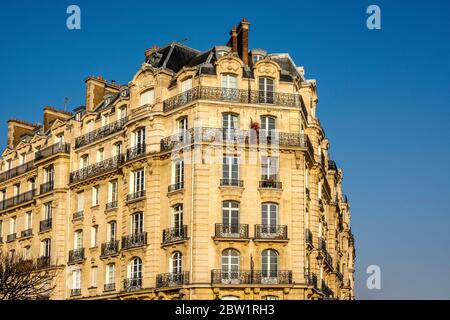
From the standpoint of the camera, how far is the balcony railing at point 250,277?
36344 mm

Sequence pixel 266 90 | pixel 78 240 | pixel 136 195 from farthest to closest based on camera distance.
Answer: pixel 78 240
pixel 136 195
pixel 266 90

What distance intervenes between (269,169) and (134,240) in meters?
8.02

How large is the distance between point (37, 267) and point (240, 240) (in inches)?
585

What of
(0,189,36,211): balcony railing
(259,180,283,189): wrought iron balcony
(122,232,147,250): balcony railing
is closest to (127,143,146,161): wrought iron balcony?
(122,232,147,250): balcony railing

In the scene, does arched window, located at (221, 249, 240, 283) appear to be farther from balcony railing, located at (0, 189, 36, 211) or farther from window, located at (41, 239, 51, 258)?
balcony railing, located at (0, 189, 36, 211)

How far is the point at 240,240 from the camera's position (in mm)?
36844

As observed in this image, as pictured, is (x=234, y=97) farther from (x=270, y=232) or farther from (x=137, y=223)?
(x=137, y=223)

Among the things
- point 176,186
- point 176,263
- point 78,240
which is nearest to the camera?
point 176,263

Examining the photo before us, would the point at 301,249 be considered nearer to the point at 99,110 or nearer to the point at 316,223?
the point at 316,223

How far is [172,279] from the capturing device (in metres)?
37.3

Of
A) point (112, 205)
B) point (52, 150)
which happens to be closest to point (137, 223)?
point (112, 205)

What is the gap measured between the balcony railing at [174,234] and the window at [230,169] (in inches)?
129
